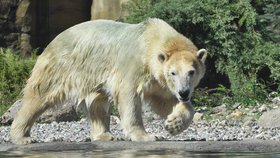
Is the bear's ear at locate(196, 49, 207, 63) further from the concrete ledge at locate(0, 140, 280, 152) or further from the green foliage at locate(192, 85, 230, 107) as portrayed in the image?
the green foliage at locate(192, 85, 230, 107)

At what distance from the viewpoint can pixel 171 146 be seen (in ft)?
26.8

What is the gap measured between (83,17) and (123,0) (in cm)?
154

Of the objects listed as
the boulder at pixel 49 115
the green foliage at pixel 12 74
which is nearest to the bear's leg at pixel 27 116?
the boulder at pixel 49 115

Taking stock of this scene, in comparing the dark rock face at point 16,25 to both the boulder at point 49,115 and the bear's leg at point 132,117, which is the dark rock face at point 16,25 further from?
the bear's leg at point 132,117

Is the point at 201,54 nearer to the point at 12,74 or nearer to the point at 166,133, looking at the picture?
the point at 166,133

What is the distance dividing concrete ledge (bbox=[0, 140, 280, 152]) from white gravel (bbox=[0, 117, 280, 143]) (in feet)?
4.59

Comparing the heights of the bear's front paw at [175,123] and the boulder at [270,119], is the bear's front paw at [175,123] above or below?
above

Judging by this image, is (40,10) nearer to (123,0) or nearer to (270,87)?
(123,0)

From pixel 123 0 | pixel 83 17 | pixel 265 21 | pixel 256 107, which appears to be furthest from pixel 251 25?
pixel 83 17

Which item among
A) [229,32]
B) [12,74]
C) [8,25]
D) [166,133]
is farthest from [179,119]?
[8,25]

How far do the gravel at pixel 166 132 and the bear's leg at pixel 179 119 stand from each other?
4.85 ft

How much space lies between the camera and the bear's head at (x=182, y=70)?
8492 mm

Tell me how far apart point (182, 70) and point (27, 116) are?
1995 mm

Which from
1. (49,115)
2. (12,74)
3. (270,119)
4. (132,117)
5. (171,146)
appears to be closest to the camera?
(171,146)
